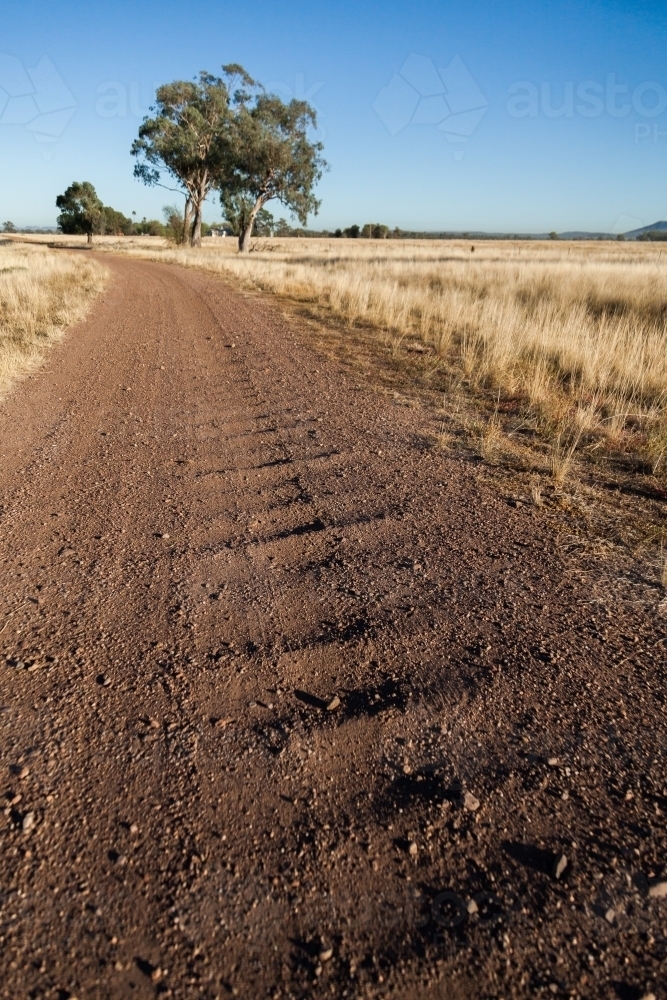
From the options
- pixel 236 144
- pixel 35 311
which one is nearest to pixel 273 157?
pixel 236 144

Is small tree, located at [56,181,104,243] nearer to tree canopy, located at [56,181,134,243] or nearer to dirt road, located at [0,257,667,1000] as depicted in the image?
tree canopy, located at [56,181,134,243]

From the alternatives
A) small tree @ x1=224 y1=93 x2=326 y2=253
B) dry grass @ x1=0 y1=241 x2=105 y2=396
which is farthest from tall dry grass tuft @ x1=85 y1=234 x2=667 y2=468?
small tree @ x1=224 y1=93 x2=326 y2=253

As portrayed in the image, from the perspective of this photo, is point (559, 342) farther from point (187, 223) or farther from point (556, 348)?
point (187, 223)

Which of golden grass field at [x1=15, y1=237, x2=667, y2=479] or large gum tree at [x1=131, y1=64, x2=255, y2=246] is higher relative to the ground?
large gum tree at [x1=131, y1=64, x2=255, y2=246]

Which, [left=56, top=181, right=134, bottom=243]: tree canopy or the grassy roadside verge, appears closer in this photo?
the grassy roadside verge

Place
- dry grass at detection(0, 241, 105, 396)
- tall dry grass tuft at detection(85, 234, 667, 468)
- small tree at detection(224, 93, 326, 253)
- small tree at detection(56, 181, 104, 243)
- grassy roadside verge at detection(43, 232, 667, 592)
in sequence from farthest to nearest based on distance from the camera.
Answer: small tree at detection(56, 181, 104, 243) < small tree at detection(224, 93, 326, 253) < dry grass at detection(0, 241, 105, 396) < tall dry grass tuft at detection(85, 234, 667, 468) < grassy roadside verge at detection(43, 232, 667, 592)

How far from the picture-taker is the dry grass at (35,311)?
277 inches

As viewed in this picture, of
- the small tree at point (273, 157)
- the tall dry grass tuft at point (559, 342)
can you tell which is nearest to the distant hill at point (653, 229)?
the tall dry grass tuft at point (559, 342)

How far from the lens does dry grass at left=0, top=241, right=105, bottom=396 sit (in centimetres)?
705

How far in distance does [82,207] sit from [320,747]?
247ft

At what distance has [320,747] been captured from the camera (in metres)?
1.88

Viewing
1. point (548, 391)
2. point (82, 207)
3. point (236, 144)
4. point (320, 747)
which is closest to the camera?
point (320, 747)

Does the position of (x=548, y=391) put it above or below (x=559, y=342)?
below

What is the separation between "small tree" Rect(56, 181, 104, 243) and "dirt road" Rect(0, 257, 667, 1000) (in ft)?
228
